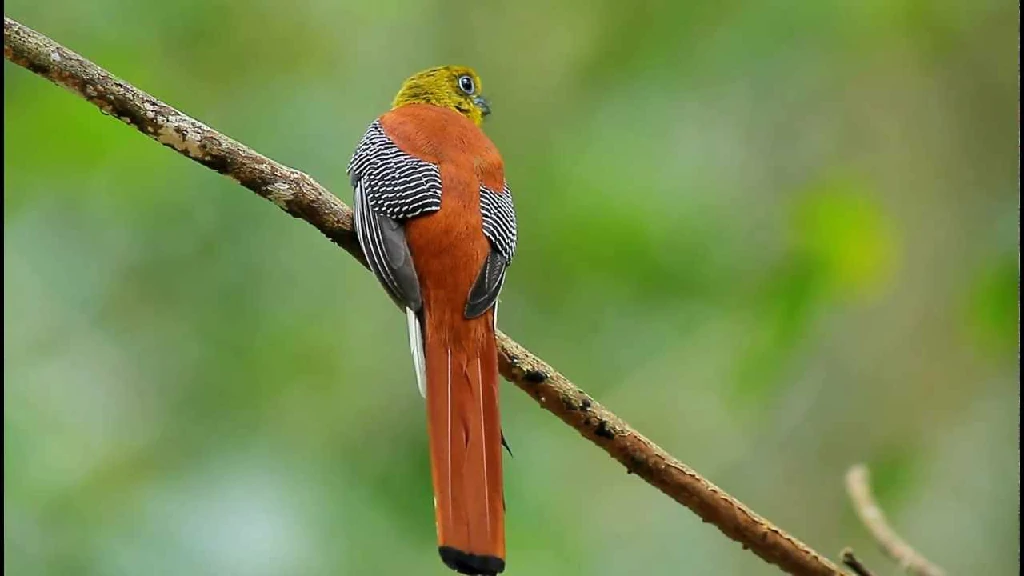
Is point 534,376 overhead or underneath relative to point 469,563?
overhead

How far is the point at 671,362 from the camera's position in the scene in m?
4.54

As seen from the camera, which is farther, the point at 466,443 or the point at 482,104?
the point at 482,104

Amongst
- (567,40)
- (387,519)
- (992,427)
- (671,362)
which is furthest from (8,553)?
(992,427)

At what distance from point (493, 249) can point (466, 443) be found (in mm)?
595

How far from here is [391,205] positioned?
2934 millimetres

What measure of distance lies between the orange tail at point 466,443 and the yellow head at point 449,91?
136 centimetres

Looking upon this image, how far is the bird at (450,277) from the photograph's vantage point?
2.38 m

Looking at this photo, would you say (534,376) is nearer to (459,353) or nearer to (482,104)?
(459,353)

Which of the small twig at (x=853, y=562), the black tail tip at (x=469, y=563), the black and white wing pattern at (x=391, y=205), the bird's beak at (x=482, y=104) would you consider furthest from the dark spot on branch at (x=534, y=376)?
the bird's beak at (x=482, y=104)

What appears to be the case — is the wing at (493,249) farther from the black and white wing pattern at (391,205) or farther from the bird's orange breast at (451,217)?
the black and white wing pattern at (391,205)

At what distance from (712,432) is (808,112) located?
147 centimetres

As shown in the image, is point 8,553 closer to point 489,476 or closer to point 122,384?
point 122,384

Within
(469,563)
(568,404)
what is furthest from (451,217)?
(469,563)

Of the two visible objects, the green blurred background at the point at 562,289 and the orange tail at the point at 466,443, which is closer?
the orange tail at the point at 466,443
